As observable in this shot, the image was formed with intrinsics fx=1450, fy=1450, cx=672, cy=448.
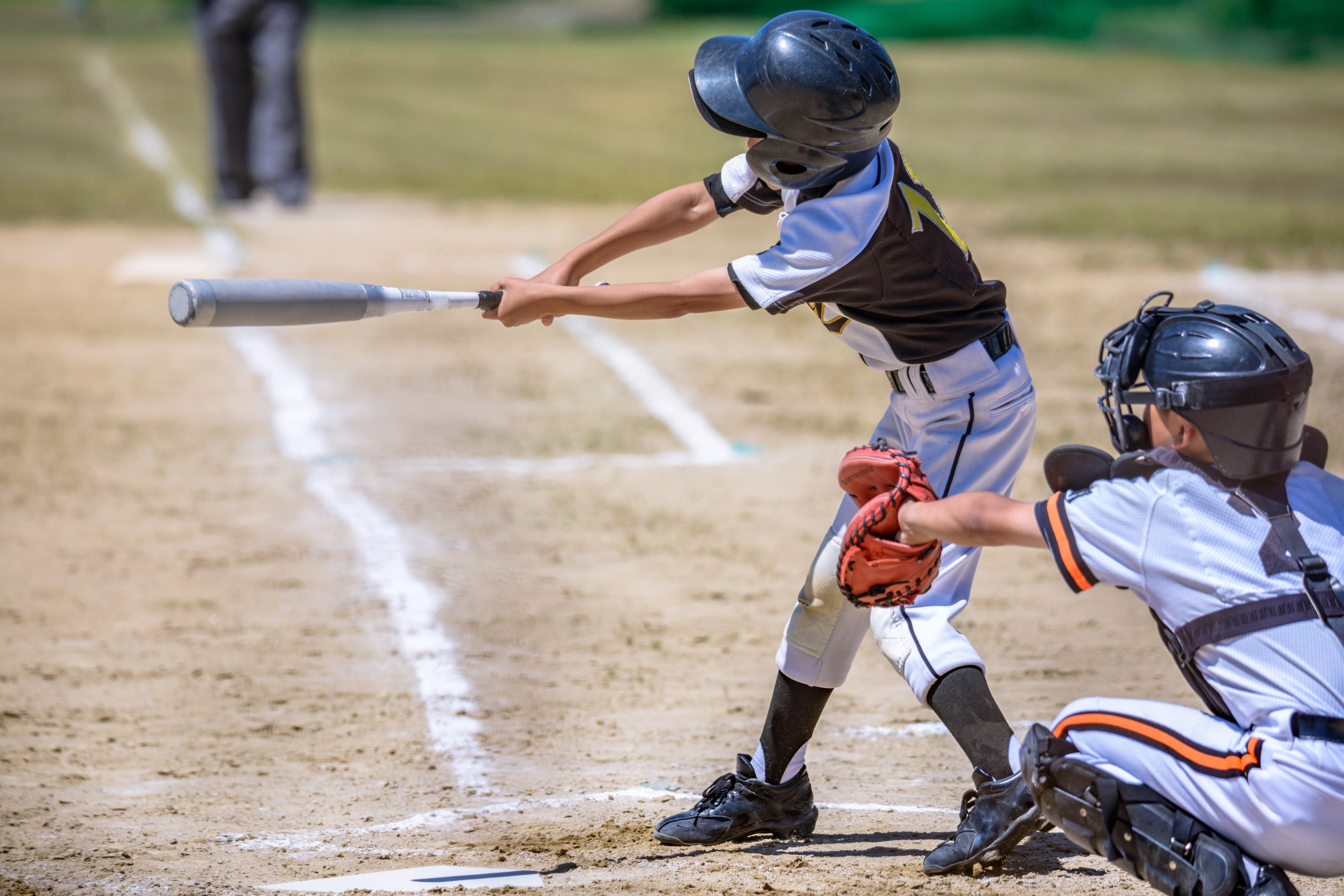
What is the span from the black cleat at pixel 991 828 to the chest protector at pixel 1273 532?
1.92 feet

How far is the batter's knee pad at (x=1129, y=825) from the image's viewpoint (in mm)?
2496

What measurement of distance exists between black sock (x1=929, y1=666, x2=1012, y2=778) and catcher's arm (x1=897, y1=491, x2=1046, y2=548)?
1.96 ft

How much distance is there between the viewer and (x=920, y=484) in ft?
9.61

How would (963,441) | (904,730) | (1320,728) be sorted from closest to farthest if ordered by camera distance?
(1320,728) → (963,441) → (904,730)

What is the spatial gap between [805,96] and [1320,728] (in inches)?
64.2

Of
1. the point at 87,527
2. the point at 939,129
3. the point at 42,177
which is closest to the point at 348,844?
the point at 87,527

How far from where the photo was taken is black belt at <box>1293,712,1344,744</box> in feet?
7.88

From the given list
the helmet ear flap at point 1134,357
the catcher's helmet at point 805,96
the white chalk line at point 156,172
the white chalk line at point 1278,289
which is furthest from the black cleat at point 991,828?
the white chalk line at point 156,172

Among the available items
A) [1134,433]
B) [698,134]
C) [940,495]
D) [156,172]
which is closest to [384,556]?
[940,495]

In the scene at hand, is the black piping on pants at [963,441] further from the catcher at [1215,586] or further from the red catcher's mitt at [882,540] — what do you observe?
the catcher at [1215,586]

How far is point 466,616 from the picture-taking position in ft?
16.3

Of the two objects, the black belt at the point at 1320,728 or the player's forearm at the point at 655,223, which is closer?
the black belt at the point at 1320,728

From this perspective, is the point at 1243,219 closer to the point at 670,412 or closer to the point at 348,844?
the point at 670,412

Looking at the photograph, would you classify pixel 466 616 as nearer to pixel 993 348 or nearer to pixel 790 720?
pixel 790 720
